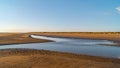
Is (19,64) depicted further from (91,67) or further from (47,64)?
(91,67)

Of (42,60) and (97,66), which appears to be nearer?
(97,66)

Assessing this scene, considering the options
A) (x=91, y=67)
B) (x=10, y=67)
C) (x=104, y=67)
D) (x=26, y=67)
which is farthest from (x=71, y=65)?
(x=10, y=67)

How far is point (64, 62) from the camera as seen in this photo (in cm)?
1333

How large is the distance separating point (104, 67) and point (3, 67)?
7226 millimetres

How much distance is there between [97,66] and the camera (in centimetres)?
1228

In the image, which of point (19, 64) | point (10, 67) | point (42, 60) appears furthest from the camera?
point (42, 60)

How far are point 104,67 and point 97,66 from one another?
504 mm

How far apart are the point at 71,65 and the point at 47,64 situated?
1840 millimetres

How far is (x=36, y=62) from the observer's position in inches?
526

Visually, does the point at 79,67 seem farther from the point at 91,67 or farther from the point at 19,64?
the point at 19,64

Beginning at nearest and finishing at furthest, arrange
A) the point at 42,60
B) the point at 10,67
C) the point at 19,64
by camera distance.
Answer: the point at 10,67, the point at 19,64, the point at 42,60

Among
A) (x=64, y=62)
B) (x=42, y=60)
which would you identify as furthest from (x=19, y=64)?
(x=64, y=62)

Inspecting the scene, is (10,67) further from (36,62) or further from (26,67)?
(36,62)

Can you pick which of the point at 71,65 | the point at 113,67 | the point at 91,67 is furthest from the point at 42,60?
the point at 113,67
